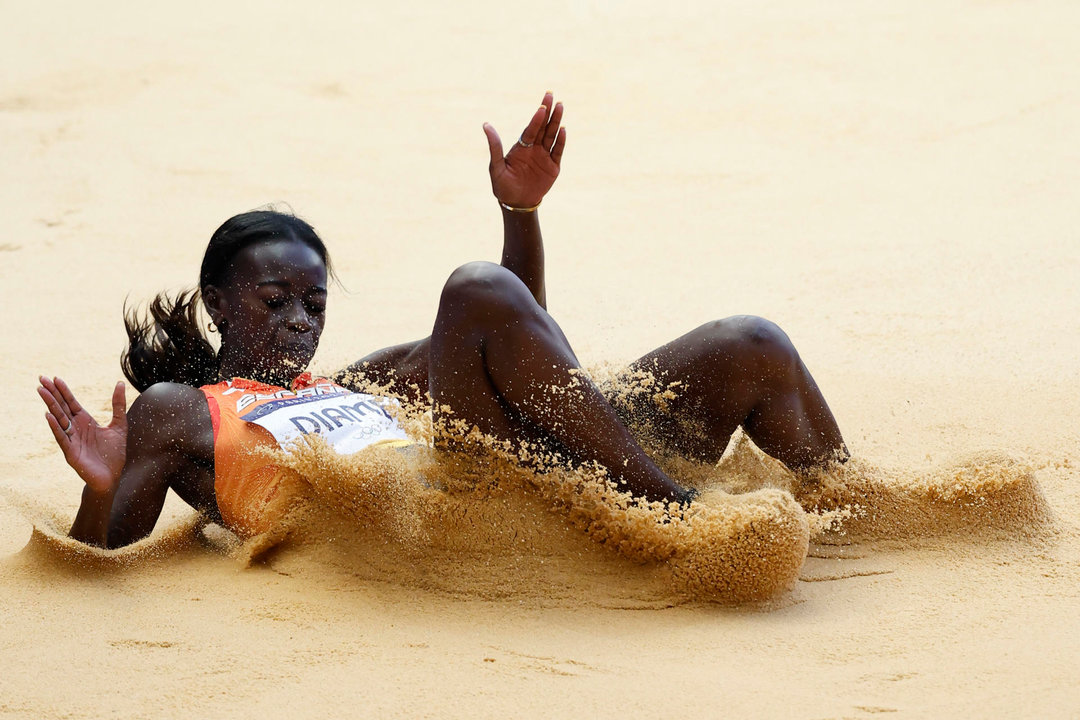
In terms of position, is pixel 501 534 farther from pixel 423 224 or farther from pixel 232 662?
pixel 423 224

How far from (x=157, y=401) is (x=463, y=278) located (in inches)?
27.7

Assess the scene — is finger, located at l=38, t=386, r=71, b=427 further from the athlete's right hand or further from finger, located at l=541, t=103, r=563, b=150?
finger, located at l=541, t=103, r=563, b=150

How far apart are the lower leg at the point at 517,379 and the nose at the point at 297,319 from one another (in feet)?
1.59

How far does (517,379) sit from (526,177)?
645 mm

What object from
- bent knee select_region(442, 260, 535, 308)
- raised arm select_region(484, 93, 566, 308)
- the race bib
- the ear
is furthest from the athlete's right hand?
raised arm select_region(484, 93, 566, 308)

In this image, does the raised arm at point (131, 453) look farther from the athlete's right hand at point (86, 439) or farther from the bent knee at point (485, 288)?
the bent knee at point (485, 288)

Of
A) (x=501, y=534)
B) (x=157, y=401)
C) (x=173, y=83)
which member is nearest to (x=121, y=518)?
(x=157, y=401)

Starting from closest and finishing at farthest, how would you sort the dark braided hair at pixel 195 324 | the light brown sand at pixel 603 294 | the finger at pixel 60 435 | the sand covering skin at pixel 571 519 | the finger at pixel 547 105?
1. the light brown sand at pixel 603 294
2. the sand covering skin at pixel 571 519
3. the finger at pixel 60 435
4. the finger at pixel 547 105
5. the dark braided hair at pixel 195 324

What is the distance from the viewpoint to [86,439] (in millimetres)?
2246

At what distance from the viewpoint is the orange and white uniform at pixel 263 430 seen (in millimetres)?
2295

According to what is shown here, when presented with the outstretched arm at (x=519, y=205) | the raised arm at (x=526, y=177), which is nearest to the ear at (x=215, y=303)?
the outstretched arm at (x=519, y=205)

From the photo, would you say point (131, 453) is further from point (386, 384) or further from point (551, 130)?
point (551, 130)

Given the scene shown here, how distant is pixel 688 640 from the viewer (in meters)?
1.88

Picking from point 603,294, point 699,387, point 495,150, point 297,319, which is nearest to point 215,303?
→ point 297,319
